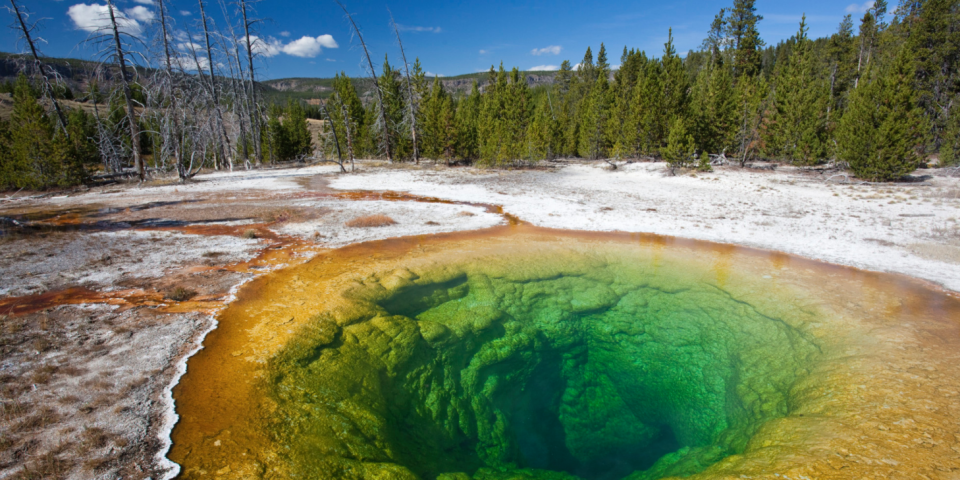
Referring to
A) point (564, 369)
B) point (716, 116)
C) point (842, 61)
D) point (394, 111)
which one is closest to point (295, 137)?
point (394, 111)

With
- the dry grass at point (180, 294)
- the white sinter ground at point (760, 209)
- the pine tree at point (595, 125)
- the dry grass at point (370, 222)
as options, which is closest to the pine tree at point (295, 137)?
the white sinter ground at point (760, 209)

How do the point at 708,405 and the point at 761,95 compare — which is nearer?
the point at 708,405

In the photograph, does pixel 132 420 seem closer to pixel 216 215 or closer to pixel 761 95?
pixel 216 215

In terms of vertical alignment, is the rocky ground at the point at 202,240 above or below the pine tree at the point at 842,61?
below

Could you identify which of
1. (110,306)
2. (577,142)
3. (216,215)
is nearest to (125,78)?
(216,215)

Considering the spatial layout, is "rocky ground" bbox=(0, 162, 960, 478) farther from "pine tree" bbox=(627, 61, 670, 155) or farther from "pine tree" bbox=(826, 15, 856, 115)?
"pine tree" bbox=(826, 15, 856, 115)

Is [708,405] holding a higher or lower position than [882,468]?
lower

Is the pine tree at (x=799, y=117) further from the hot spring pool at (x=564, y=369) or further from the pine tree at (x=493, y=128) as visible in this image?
the hot spring pool at (x=564, y=369)

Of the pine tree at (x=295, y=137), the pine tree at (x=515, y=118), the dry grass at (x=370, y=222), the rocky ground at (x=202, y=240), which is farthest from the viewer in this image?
the pine tree at (x=295, y=137)
